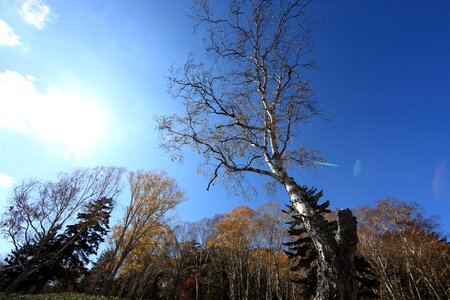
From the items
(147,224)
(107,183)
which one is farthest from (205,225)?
(107,183)

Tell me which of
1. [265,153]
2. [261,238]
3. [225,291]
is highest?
[261,238]

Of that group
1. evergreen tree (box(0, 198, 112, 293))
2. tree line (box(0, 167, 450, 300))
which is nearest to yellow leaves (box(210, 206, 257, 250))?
tree line (box(0, 167, 450, 300))

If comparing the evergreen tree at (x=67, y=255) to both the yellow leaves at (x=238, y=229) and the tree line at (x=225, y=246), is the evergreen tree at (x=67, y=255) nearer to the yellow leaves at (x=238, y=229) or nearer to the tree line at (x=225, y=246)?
the tree line at (x=225, y=246)

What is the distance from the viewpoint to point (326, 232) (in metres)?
3.85

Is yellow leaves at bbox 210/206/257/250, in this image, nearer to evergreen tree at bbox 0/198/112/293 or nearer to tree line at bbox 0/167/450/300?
tree line at bbox 0/167/450/300

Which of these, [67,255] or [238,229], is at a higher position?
[238,229]

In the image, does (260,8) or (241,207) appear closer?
(260,8)

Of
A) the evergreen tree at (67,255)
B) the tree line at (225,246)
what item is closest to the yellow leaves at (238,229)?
→ the tree line at (225,246)

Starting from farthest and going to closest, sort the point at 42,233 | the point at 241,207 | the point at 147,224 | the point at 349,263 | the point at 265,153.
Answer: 1. the point at 241,207
2. the point at 147,224
3. the point at 42,233
4. the point at 265,153
5. the point at 349,263

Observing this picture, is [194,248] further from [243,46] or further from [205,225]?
[243,46]

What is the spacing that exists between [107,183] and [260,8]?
50.8 ft

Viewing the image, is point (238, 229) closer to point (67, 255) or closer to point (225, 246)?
point (225, 246)

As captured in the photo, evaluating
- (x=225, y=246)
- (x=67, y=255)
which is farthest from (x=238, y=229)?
(x=67, y=255)

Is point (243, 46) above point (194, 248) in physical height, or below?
above
